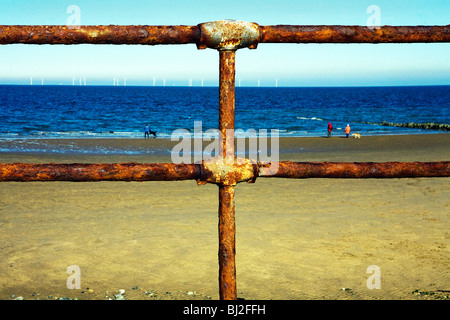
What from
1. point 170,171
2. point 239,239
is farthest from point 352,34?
point 239,239

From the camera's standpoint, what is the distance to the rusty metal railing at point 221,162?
5.22 feet

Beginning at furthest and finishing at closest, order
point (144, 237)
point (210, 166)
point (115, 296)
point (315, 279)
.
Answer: point (144, 237) → point (315, 279) → point (115, 296) → point (210, 166)

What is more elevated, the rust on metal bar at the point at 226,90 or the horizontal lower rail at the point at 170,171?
the rust on metal bar at the point at 226,90

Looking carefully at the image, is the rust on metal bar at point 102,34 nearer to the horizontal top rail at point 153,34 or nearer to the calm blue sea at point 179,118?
the horizontal top rail at point 153,34

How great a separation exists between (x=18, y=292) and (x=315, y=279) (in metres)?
3.29

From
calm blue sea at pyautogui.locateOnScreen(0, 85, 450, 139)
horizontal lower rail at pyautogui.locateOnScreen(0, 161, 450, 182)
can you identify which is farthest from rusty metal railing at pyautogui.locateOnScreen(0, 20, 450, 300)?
calm blue sea at pyautogui.locateOnScreen(0, 85, 450, 139)

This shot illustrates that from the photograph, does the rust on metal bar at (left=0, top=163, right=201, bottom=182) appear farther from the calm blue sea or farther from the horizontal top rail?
the calm blue sea

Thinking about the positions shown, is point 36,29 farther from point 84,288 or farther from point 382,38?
point 84,288

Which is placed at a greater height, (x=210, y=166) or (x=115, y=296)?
(x=210, y=166)

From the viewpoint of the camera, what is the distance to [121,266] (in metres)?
5.75

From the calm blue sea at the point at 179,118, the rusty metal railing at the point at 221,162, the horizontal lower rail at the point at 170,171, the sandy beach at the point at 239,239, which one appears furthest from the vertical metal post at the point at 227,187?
the calm blue sea at the point at 179,118

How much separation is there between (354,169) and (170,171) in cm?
69

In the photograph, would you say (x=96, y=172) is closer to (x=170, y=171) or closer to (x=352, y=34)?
(x=170, y=171)
